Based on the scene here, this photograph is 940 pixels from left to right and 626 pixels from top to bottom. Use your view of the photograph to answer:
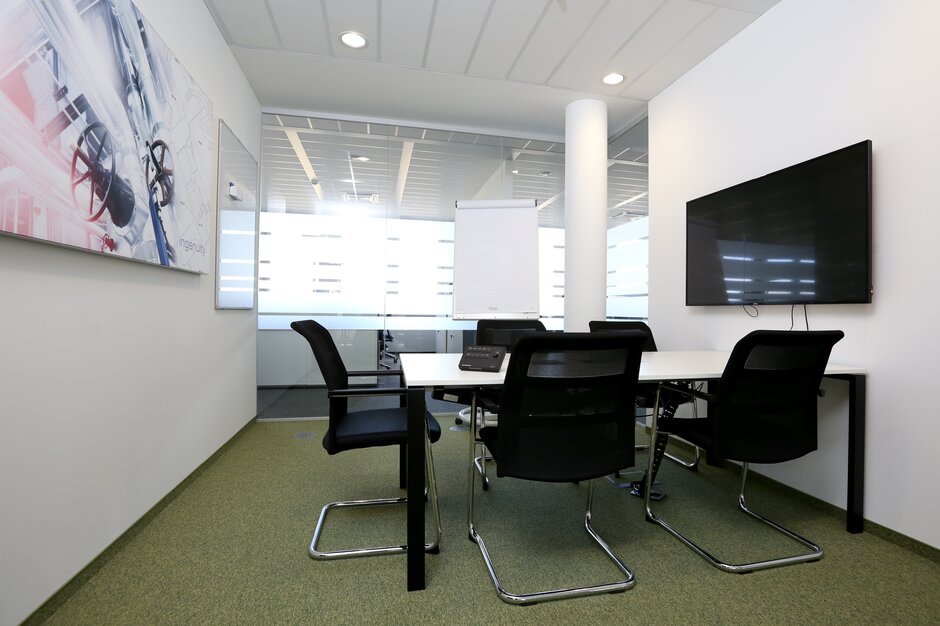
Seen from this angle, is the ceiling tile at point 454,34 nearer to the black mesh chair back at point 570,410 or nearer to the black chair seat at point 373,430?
the black mesh chair back at point 570,410

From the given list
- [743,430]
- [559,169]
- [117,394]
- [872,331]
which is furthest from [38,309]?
[559,169]

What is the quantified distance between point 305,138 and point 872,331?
4.71m

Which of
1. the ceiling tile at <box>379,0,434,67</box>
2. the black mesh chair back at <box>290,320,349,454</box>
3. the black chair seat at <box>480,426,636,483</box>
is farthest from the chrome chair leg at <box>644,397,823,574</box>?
the ceiling tile at <box>379,0,434,67</box>

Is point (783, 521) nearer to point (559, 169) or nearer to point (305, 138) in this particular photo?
point (559, 169)

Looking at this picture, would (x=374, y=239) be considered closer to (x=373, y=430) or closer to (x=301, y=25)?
(x=301, y=25)

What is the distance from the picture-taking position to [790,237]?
8.24 ft

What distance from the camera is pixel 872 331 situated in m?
2.20

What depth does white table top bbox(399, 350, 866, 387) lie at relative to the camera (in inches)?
67.1

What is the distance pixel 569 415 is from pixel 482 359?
0.52 meters

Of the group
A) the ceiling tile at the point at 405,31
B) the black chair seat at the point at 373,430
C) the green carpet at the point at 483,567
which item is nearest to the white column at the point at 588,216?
the ceiling tile at the point at 405,31

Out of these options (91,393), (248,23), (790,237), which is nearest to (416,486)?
(91,393)

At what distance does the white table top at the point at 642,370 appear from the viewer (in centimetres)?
171

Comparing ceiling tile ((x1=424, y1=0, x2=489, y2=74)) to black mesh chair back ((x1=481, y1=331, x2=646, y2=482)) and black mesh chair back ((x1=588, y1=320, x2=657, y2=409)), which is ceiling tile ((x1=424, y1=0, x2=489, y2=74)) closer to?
black mesh chair back ((x1=588, y1=320, x2=657, y2=409))

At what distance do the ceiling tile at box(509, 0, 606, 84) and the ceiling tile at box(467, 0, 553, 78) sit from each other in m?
0.07
